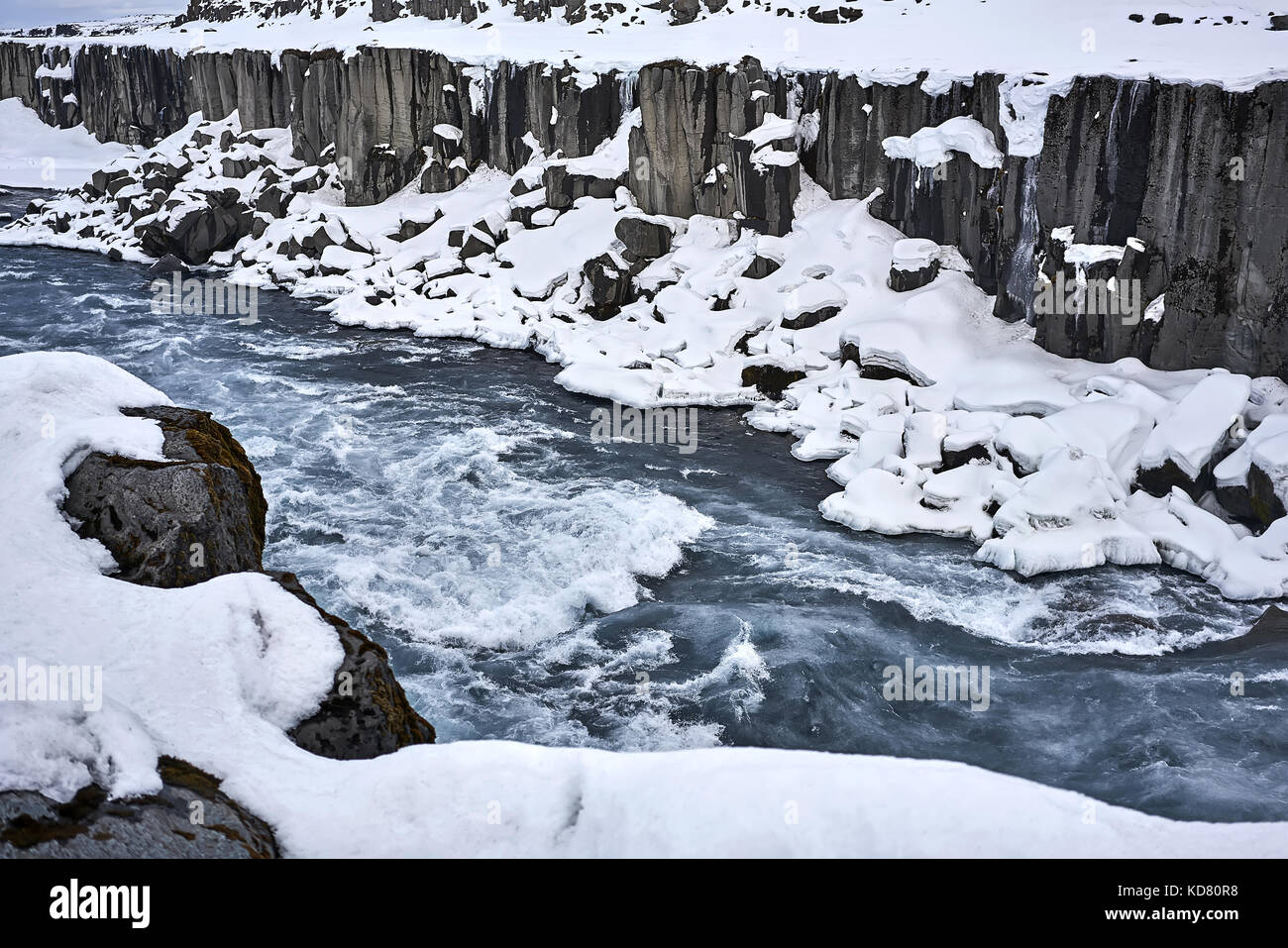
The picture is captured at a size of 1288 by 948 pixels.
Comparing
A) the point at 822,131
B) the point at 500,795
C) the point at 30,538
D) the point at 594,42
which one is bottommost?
the point at 500,795

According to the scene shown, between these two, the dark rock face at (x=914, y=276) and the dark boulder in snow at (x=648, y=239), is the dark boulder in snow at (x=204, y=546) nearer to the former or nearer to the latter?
the dark rock face at (x=914, y=276)

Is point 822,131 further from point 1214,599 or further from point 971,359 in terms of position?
point 1214,599

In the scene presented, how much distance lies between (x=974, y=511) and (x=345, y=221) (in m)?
28.9

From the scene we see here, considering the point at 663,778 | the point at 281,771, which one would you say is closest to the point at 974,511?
the point at 663,778

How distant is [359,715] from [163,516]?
8.58 feet

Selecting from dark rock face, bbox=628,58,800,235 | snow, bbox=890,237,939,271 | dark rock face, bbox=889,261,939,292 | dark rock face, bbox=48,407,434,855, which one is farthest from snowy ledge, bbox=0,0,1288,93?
dark rock face, bbox=48,407,434,855

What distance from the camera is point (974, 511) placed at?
18.4 meters

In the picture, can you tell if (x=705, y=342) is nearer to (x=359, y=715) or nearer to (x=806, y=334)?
(x=806, y=334)

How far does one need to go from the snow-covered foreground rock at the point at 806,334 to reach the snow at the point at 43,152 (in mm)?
12680

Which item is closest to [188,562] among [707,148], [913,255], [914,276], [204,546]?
[204,546]

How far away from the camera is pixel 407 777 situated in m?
6.70

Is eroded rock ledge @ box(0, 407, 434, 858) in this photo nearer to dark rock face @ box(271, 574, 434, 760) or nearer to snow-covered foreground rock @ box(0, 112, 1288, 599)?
dark rock face @ box(271, 574, 434, 760)

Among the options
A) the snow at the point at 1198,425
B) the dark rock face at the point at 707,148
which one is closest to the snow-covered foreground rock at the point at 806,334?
the snow at the point at 1198,425

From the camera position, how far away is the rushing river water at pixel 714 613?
12531 mm
